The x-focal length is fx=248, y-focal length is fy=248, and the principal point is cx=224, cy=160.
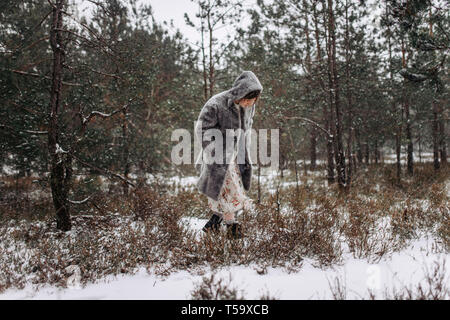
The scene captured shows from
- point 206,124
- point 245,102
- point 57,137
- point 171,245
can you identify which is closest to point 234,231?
point 171,245

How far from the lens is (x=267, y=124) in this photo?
6527mm

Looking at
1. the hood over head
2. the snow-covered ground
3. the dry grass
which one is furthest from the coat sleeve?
the snow-covered ground

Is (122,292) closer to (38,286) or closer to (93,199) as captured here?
(38,286)

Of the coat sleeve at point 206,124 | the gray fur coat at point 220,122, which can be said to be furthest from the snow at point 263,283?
the coat sleeve at point 206,124

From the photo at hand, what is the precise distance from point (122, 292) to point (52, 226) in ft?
7.30

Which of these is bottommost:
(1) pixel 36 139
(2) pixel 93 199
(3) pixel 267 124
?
(2) pixel 93 199

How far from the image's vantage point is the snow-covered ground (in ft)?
6.16

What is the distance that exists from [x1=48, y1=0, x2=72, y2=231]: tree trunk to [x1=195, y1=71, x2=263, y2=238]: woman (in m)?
1.75

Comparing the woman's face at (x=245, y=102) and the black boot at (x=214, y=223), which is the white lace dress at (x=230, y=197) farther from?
the black boot at (x=214, y=223)

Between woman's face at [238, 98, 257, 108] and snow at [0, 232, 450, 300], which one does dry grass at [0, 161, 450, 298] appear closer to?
snow at [0, 232, 450, 300]

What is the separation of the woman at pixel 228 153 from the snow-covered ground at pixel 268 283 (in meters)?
0.78

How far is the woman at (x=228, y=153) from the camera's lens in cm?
288

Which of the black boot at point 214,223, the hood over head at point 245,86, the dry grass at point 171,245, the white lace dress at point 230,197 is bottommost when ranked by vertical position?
the dry grass at point 171,245
